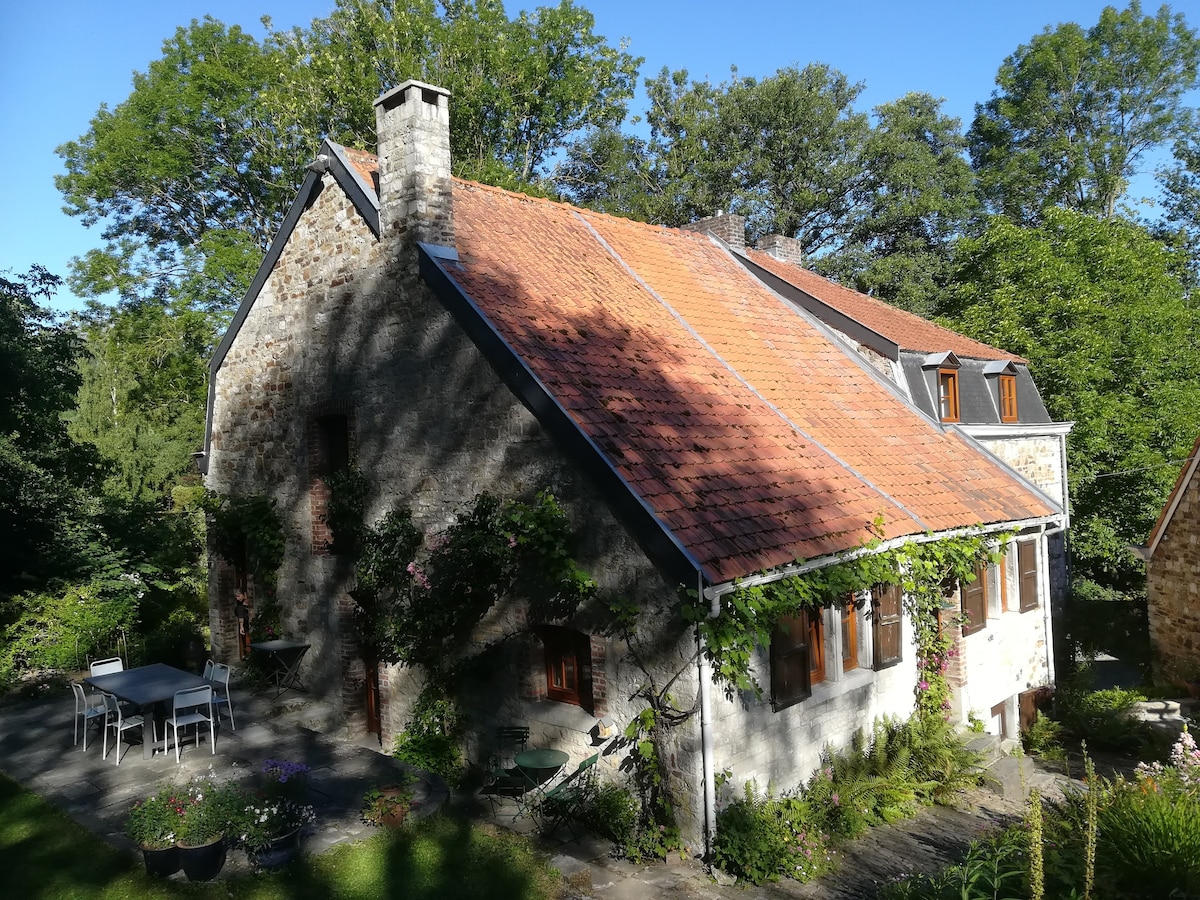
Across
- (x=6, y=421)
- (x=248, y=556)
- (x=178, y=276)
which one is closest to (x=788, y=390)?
(x=248, y=556)

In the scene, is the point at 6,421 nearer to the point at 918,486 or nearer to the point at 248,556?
the point at 248,556

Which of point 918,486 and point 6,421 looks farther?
point 6,421

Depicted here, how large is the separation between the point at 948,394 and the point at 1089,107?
991 inches

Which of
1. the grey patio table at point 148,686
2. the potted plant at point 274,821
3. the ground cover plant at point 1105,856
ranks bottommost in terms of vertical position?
the potted plant at point 274,821

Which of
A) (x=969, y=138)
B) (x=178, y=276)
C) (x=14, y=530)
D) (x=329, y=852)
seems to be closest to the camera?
(x=329, y=852)

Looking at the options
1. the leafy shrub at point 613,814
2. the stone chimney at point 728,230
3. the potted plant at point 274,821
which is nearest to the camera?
the potted plant at point 274,821

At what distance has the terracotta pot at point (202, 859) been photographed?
7125mm

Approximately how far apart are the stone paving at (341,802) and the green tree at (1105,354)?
1506cm

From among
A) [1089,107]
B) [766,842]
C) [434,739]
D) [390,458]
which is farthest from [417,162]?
[1089,107]

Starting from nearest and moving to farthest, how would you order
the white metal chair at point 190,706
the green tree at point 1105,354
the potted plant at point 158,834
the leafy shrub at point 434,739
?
the potted plant at point 158,834 < the white metal chair at point 190,706 < the leafy shrub at point 434,739 < the green tree at point 1105,354

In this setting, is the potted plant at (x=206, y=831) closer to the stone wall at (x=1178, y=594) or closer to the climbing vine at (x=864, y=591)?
the climbing vine at (x=864, y=591)

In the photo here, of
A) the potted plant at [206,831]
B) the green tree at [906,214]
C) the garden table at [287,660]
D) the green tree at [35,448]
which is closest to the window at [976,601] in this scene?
the potted plant at [206,831]

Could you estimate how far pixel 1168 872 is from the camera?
5.58 meters

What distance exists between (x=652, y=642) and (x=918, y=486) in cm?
498
